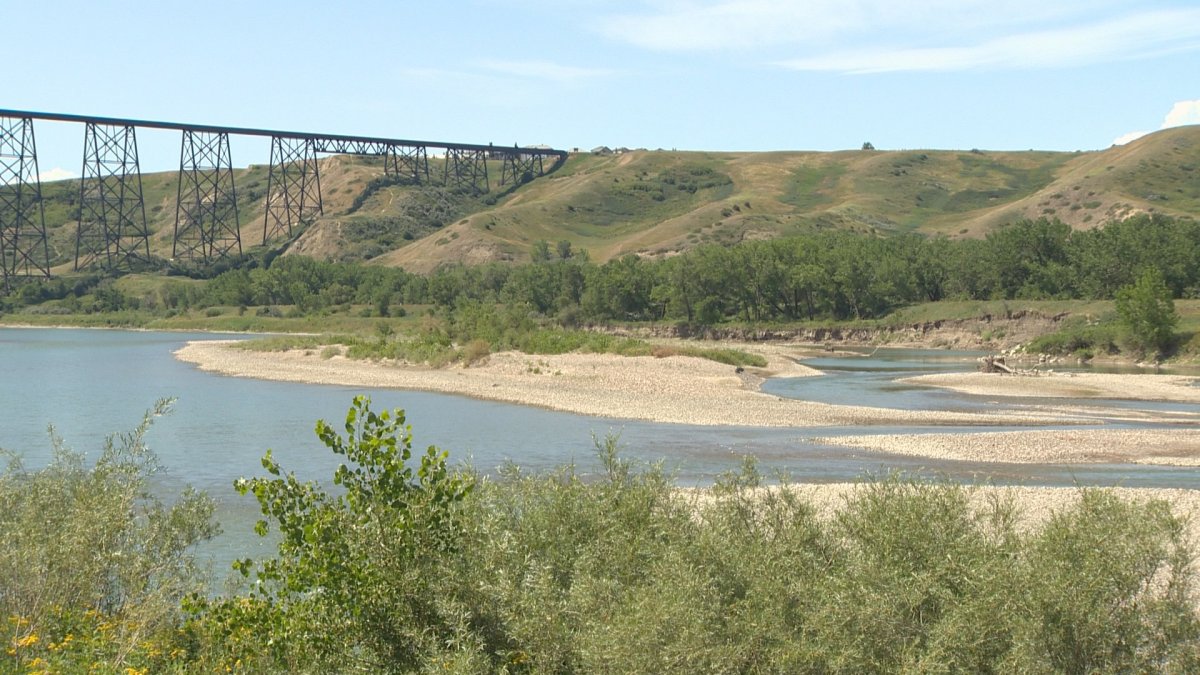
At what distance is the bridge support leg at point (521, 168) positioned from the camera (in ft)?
596

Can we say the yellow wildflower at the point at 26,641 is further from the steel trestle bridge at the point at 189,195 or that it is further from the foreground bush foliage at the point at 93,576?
the steel trestle bridge at the point at 189,195

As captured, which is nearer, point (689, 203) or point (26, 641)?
point (26, 641)

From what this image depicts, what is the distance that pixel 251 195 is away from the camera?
644ft

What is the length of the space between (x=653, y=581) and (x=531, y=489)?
2089 mm

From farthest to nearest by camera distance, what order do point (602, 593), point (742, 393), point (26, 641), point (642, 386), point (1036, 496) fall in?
point (642, 386), point (742, 393), point (1036, 496), point (26, 641), point (602, 593)

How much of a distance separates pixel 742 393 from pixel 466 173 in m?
150

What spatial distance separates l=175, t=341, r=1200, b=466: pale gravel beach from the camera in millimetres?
29453

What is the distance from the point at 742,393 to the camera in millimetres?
44344

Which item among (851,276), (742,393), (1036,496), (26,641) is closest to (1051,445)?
(1036,496)

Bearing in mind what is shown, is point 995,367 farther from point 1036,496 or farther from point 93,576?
point 93,576

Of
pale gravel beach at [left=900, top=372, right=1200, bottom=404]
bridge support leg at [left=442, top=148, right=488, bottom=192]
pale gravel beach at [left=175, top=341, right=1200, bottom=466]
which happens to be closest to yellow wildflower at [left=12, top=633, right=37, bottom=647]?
pale gravel beach at [left=175, top=341, right=1200, bottom=466]

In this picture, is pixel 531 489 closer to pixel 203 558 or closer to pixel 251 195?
pixel 203 558

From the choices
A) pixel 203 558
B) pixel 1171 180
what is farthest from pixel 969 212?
pixel 203 558

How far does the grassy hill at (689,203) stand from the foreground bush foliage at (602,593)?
123 metres
